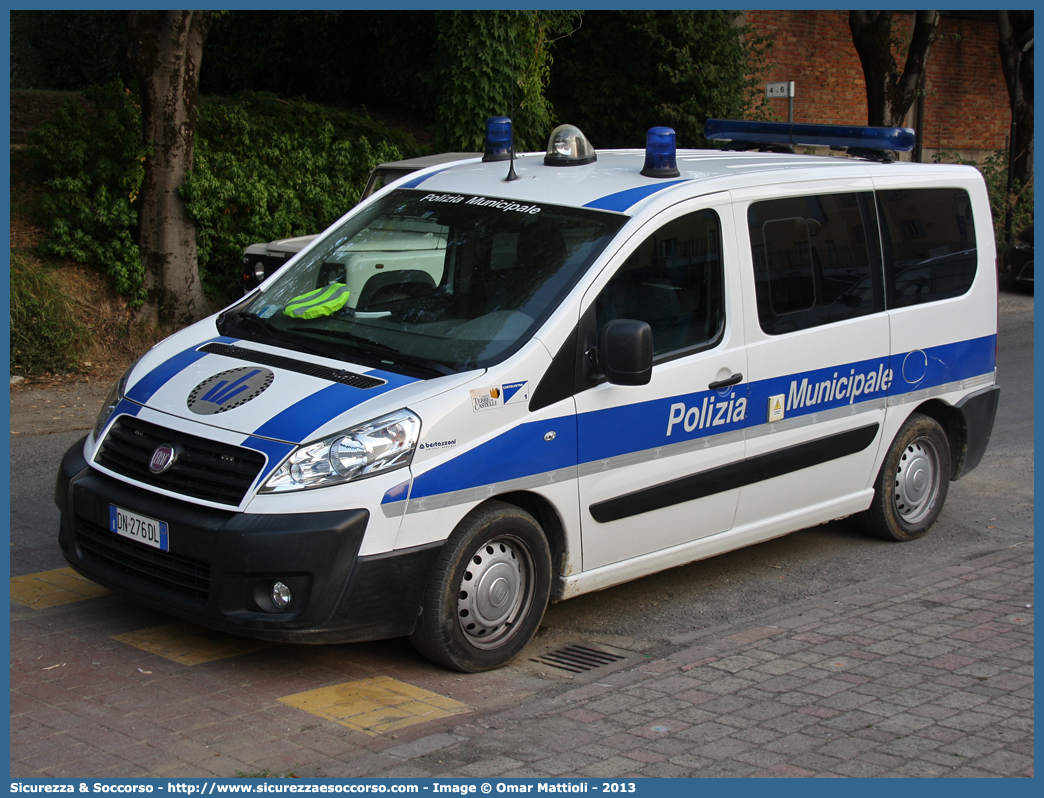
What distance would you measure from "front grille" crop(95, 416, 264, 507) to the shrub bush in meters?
6.36

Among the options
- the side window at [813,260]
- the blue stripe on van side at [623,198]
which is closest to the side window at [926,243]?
the side window at [813,260]

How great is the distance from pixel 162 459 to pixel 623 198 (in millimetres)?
2342

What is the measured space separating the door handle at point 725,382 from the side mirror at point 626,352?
629 mm

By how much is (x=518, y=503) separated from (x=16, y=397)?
21.9 ft

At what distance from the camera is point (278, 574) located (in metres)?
4.36

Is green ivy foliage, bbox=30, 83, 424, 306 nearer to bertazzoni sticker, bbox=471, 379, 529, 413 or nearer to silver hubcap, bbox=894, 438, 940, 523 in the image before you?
silver hubcap, bbox=894, 438, 940, 523

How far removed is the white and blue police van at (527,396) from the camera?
175 inches

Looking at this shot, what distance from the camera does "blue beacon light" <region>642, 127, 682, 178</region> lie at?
220 inches

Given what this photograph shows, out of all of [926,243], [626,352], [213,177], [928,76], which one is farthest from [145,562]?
[928,76]

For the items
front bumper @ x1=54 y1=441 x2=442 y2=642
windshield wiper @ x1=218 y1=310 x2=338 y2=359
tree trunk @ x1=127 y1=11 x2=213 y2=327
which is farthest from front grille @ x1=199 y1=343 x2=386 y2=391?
tree trunk @ x1=127 y1=11 x2=213 y2=327

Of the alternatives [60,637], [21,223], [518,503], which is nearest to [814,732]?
[518,503]

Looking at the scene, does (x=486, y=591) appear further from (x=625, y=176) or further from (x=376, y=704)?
(x=625, y=176)

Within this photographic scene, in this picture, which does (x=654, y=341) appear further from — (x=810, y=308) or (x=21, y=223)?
(x=21, y=223)

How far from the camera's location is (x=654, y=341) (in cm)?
529
